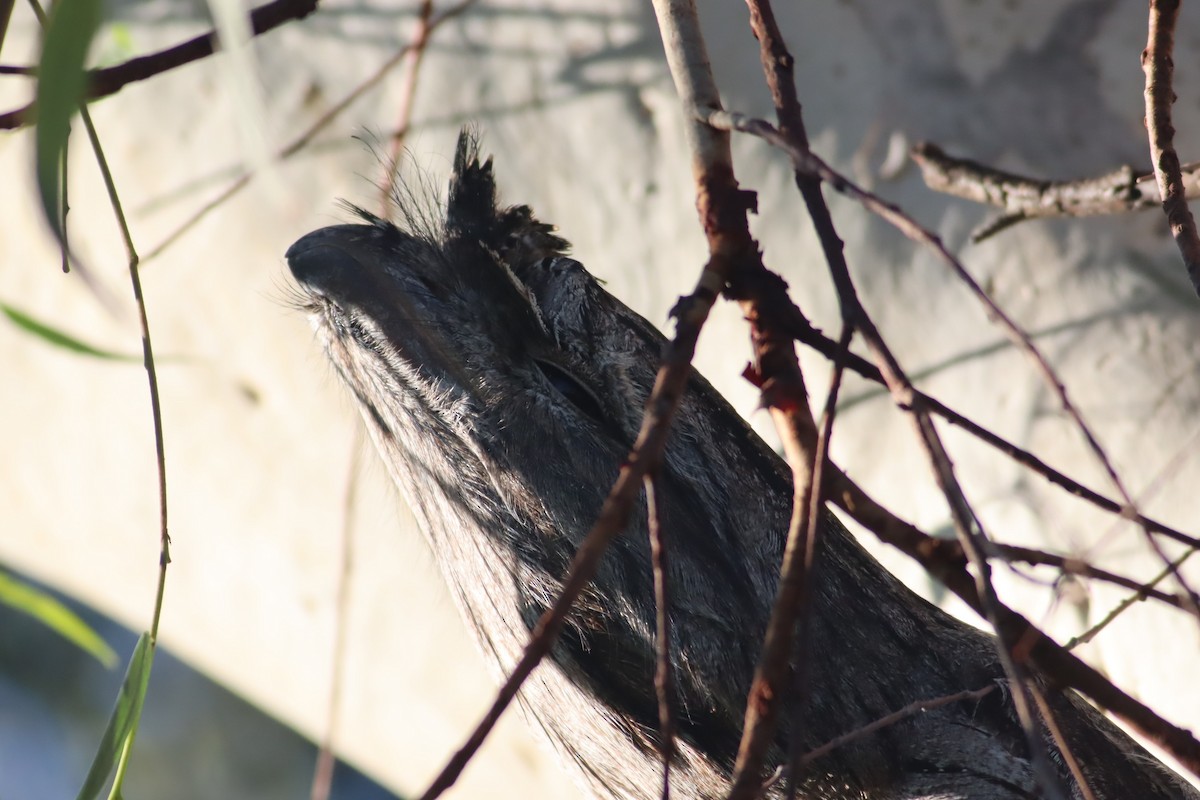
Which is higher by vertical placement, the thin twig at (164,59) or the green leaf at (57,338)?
the thin twig at (164,59)

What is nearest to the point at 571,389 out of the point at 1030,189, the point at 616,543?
the point at 616,543

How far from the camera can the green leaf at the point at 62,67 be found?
1.06ft

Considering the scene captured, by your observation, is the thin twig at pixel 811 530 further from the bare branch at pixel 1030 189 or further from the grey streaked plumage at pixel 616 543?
the bare branch at pixel 1030 189

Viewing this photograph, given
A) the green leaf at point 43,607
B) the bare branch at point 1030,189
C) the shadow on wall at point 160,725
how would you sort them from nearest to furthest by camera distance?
1. the green leaf at point 43,607
2. the bare branch at point 1030,189
3. the shadow on wall at point 160,725

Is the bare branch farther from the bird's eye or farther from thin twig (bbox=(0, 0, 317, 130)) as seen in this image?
thin twig (bbox=(0, 0, 317, 130))

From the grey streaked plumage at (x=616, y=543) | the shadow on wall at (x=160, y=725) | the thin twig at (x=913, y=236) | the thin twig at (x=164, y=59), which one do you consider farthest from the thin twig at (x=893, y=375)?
the shadow on wall at (x=160, y=725)

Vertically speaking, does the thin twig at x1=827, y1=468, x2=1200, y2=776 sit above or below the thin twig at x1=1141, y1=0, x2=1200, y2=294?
below

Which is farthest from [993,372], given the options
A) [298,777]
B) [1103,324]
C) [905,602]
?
[298,777]

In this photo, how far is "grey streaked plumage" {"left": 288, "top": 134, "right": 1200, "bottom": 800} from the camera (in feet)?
1.95

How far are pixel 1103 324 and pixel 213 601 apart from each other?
177 centimetres

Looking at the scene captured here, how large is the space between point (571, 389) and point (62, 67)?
0.36 m

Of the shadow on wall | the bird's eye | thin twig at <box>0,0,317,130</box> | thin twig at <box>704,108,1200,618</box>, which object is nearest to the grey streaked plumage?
the bird's eye

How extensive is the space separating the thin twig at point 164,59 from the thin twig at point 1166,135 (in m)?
0.50

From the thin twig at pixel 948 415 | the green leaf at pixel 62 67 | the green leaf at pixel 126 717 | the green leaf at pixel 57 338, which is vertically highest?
the thin twig at pixel 948 415
